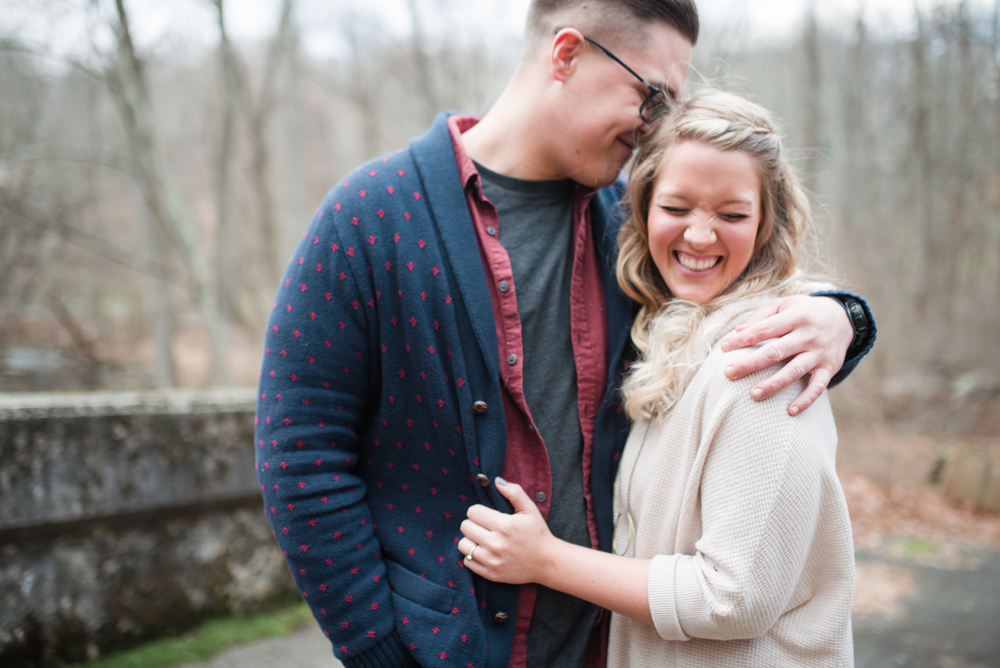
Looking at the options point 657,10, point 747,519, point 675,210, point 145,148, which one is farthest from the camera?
point 145,148

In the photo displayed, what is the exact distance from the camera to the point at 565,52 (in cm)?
164

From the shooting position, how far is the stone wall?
2.17 m

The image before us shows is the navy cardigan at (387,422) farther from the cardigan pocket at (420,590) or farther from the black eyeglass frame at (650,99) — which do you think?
the black eyeglass frame at (650,99)

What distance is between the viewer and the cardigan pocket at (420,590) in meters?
1.37

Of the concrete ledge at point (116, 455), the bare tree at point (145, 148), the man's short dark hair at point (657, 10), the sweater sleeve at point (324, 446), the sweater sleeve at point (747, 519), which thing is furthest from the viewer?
the bare tree at point (145, 148)

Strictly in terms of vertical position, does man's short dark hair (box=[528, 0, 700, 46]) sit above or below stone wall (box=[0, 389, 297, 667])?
above

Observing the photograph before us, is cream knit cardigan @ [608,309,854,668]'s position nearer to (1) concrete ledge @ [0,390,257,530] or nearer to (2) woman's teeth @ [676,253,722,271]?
(2) woman's teeth @ [676,253,722,271]

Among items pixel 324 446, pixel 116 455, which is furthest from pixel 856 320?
pixel 116 455

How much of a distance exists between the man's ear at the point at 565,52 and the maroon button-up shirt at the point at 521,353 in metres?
0.33

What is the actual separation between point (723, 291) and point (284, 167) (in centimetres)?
1168

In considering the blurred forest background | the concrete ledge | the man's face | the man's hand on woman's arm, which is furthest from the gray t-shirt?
the blurred forest background

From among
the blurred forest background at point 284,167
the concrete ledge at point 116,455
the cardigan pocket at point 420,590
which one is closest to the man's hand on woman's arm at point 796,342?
the cardigan pocket at point 420,590

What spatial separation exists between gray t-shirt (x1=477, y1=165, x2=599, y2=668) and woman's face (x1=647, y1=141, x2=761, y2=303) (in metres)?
0.30

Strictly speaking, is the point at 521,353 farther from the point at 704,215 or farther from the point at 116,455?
the point at 116,455
